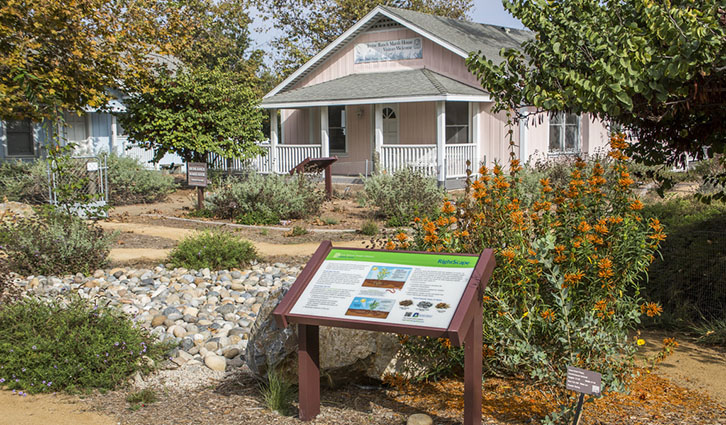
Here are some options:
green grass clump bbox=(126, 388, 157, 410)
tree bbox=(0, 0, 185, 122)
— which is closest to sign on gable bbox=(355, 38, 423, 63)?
tree bbox=(0, 0, 185, 122)

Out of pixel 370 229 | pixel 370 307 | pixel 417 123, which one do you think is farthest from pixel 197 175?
pixel 370 307

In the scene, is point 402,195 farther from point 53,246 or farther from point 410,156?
point 410,156

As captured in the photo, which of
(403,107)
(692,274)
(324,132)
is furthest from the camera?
(403,107)

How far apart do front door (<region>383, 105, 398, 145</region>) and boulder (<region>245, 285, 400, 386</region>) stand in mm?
18364

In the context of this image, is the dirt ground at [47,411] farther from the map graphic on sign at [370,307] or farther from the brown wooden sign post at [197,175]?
the brown wooden sign post at [197,175]

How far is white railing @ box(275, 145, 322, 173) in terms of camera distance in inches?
888

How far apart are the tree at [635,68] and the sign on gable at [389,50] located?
16.9 m

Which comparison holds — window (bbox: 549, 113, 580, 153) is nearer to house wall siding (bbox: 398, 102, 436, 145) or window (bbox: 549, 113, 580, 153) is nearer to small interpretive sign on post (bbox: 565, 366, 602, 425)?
house wall siding (bbox: 398, 102, 436, 145)

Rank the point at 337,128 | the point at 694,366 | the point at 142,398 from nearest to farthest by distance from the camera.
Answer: the point at 142,398 < the point at 694,366 < the point at 337,128

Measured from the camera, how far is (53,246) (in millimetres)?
8914

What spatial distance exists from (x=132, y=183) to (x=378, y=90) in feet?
24.0

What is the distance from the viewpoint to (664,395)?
15.9 ft

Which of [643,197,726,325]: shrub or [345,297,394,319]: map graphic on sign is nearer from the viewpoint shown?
[345,297,394,319]: map graphic on sign

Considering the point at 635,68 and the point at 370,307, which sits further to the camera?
the point at 635,68
